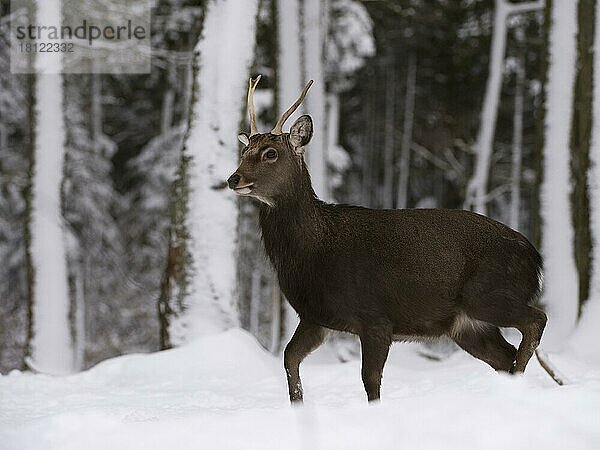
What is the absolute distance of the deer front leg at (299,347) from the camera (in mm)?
6328

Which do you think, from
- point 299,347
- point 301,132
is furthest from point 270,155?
point 299,347

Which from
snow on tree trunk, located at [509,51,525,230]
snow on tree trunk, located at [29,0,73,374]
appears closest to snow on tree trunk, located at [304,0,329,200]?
snow on tree trunk, located at [29,0,73,374]

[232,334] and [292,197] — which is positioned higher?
[292,197]

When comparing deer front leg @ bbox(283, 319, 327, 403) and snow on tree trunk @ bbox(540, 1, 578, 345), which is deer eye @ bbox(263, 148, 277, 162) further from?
snow on tree trunk @ bbox(540, 1, 578, 345)

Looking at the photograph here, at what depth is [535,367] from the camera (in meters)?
8.40

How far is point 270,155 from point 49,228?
6.50 m

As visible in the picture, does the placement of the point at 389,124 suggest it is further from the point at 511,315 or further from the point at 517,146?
the point at 511,315

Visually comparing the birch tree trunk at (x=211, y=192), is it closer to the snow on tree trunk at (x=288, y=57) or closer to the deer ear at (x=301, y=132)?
the snow on tree trunk at (x=288, y=57)

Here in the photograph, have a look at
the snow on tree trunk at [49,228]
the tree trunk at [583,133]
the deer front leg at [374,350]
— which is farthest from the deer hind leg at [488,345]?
the snow on tree trunk at [49,228]

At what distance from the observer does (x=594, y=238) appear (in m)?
9.55

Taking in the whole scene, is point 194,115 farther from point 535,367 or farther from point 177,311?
point 535,367

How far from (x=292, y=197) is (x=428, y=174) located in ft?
78.1

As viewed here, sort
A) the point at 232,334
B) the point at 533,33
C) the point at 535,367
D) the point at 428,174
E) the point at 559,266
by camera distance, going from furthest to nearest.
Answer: the point at 428,174, the point at 533,33, the point at 559,266, the point at 232,334, the point at 535,367

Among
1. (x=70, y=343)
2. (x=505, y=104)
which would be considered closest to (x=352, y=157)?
(x=505, y=104)
